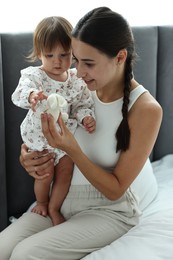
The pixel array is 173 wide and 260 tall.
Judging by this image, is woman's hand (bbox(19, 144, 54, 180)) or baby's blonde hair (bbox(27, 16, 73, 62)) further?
woman's hand (bbox(19, 144, 54, 180))

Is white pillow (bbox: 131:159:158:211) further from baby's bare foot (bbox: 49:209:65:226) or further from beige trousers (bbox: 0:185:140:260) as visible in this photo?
baby's bare foot (bbox: 49:209:65:226)

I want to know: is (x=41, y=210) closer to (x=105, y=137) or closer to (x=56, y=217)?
(x=56, y=217)

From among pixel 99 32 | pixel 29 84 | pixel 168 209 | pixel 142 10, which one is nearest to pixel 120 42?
pixel 99 32

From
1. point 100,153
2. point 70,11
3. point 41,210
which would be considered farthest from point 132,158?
point 70,11

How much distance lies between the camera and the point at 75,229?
1500mm

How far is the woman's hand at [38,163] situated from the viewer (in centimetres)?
162

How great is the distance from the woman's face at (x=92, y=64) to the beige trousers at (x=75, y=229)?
1.26 feet

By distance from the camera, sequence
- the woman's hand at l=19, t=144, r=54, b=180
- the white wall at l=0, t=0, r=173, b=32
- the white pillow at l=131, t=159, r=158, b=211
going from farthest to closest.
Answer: the white wall at l=0, t=0, r=173, b=32 → the white pillow at l=131, t=159, r=158, b=211 → the woman's hand at l=19, t=144, r=54, b=180

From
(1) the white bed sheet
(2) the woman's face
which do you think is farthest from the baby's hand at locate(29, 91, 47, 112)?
(1) the white bed sheet

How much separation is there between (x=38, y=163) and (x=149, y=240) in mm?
475

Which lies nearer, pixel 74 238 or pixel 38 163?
pixel 74 238

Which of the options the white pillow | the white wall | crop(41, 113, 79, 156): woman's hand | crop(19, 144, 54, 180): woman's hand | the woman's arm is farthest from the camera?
the white wall

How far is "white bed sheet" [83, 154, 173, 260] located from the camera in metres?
1.43

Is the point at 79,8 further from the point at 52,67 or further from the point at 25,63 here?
the point at 52,67
